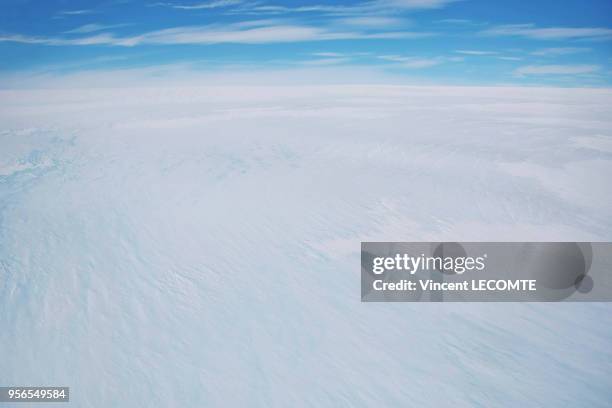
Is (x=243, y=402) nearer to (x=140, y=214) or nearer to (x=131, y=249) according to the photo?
(x=131, y=249)

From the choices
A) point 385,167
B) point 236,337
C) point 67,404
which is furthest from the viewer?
point 385,167

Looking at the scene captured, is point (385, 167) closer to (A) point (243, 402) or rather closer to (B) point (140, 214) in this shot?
(B) point (140, 214)

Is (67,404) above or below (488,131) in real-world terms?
below

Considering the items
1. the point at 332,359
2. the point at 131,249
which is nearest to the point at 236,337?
the point at 332,359

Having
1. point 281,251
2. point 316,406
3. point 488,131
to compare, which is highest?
point 488,131

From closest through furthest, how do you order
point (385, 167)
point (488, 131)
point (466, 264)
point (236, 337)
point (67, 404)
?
point (67, 404), point (236, 337), point (466, 264), point (385, 167), point (488, 131)

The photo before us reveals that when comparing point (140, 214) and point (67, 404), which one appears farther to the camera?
point (140, 214)
